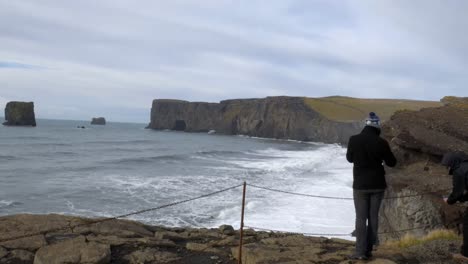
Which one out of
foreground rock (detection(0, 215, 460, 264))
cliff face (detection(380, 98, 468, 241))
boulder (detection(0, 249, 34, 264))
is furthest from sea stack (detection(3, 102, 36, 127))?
boulder (detection(0, 249, 34, 264))

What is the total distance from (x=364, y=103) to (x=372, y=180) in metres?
110

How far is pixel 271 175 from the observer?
27.2 meters

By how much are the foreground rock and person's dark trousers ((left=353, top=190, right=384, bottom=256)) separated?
25 cm

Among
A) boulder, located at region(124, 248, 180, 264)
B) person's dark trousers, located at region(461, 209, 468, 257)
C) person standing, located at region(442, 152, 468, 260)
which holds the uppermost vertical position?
person standing, located at region(442, 152, 468, 260)

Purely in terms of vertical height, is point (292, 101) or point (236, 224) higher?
point (292, 101)

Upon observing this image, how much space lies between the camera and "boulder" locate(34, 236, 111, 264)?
5855mm

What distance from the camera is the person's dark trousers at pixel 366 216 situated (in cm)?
562

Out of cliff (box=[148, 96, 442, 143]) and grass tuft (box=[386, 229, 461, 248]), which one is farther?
cliff (box=[148, 96, 442, 143])

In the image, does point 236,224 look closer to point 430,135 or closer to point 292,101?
point 430,135

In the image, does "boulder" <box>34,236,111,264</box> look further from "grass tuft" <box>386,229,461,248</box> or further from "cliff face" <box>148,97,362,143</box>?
"cliff face" <box>148,97,362,143</box>

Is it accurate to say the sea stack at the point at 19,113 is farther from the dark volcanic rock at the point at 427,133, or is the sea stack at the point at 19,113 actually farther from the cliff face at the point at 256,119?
the dark volcanic rock at the point at 427,133

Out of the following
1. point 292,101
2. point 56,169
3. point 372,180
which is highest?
point 292,101

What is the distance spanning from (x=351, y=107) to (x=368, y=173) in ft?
343

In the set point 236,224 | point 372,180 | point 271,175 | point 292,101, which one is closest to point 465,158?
point 372,180
